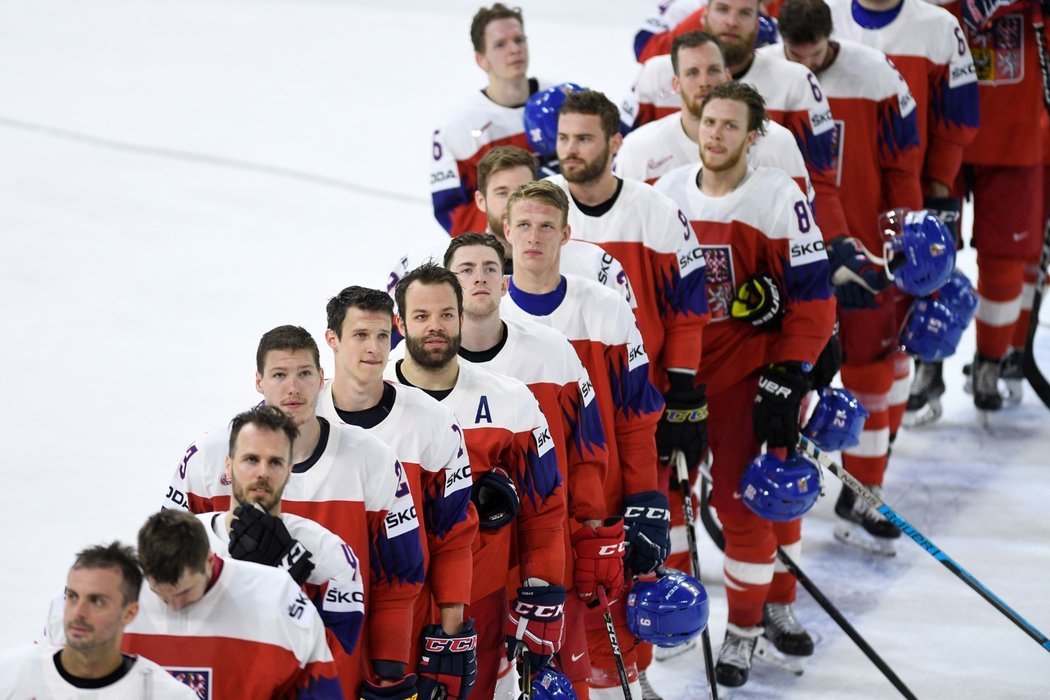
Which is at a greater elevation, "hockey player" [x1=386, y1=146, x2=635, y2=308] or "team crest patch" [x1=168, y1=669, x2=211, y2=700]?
"hockey player" [x1=386, y1=146, x2=635, y2=308]

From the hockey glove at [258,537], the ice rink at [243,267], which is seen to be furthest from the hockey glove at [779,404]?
the hockey glove at [258,537]

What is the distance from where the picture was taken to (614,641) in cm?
402

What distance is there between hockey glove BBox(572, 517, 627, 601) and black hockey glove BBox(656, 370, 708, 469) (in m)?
0.58

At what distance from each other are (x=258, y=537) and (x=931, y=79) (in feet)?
12.6

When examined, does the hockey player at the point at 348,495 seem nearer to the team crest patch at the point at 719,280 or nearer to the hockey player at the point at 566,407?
the hockey player at the point at 566,407

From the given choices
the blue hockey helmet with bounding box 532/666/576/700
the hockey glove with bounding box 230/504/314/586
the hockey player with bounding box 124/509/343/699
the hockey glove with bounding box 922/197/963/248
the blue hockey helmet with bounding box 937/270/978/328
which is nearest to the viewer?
the hockey player with bounding box 124/509/343/699

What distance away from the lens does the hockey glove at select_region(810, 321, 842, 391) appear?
4.94m

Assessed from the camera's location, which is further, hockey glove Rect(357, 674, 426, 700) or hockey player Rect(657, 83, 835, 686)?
hockey player Rect(657, 83, 835, 686)

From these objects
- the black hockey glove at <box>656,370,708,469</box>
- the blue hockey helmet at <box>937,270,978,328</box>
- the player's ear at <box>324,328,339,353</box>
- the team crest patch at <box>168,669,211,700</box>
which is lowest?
the team crest patch at <box>168,669,211,700</box>

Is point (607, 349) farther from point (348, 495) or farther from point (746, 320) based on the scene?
point (348, 495)

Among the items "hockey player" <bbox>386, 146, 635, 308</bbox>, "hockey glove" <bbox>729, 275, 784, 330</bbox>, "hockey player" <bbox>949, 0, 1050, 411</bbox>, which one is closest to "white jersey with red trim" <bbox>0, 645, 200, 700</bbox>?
"hockey player" <bbox>386, 146, 635, 308</bbox>

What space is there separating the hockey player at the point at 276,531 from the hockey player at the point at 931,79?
11.0 feet

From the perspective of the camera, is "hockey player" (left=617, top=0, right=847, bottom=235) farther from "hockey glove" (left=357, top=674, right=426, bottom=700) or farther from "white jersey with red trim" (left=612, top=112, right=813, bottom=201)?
"hockey glove" (left=357, top=674, right=426, bottom=700)

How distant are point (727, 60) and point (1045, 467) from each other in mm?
2188
